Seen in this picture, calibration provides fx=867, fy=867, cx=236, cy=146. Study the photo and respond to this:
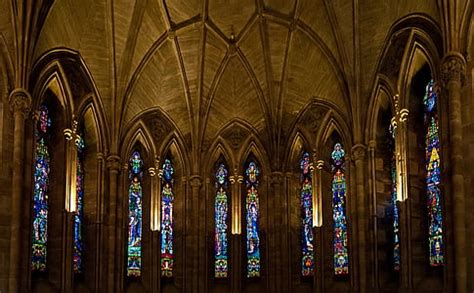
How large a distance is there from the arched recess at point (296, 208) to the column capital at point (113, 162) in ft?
19.9

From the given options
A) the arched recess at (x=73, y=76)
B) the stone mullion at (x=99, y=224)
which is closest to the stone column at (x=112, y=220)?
the stone mullion at (x=99, y=224)

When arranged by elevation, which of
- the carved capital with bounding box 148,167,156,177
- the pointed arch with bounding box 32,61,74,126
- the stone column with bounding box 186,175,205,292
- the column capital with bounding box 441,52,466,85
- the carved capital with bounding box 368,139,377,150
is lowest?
the stone column with bounding box 186,175,205,292

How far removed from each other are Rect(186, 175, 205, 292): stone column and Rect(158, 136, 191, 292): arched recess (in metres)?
0.14

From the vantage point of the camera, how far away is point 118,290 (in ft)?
91.8

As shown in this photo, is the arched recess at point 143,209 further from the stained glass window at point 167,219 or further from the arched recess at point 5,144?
the arched recess at point 5,144

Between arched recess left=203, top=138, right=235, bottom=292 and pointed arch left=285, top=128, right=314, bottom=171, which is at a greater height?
pointed arch left=285, top=128, right=314, bottom=171

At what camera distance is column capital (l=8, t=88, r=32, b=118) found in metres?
23.7

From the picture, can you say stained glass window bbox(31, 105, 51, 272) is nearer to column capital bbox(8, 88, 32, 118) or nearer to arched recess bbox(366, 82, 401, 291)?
column capital bbox(8, 88, 32, 118)

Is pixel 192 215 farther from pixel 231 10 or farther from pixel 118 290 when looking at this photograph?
pixel 231 10

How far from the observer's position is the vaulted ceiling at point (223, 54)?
2738 cm

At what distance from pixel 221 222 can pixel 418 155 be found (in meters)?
8.32

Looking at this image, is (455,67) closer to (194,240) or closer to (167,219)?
(194,240)

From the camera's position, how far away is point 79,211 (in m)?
28.2

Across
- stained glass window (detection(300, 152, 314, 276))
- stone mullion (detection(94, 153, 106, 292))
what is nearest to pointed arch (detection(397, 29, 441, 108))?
stained glass window (detection(300, 152, 314, 276))
